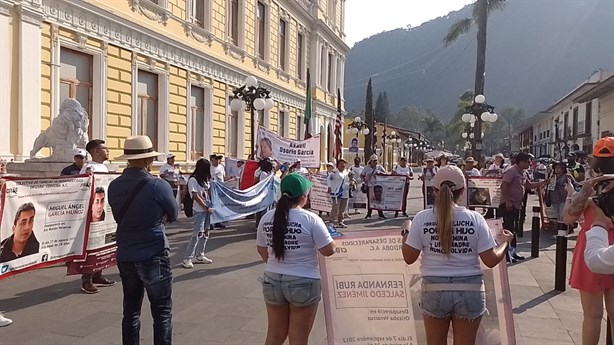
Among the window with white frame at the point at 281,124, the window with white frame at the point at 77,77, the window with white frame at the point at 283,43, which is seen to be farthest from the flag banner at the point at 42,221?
the window with white frame at the point at 283,43

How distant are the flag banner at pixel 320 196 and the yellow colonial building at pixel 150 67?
5973 millimetres

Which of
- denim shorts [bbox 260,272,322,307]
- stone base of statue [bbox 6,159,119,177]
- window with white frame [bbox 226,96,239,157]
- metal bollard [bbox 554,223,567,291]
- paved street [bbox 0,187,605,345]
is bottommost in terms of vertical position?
paved street [bbox 0,187,605,345]

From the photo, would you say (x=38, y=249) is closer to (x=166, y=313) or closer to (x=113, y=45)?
(x=166, y=313)

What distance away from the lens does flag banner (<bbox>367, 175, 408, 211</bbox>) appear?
55.2 feet

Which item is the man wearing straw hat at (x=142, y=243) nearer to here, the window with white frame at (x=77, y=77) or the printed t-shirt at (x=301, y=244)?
the printed t-shirt at (x=301, y=244)

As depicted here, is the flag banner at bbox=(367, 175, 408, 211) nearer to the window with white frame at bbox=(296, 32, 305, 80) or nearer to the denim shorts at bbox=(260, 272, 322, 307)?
the denim shorts at bbox=(260, 272, 322, 307)

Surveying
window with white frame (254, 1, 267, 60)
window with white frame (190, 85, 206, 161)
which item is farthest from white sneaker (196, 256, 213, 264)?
window with white frame (254, 1, 267, 60)

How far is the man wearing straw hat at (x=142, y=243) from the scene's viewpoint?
4289mm

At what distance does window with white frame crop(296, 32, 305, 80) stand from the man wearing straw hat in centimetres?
2957

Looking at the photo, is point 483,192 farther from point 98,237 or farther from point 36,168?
point 36,168

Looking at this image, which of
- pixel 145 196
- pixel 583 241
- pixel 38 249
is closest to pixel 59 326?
pixel 38 249

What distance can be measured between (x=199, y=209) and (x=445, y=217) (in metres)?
6.06

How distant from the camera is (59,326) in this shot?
5.62 meters

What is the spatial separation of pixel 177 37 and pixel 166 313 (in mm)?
15755
